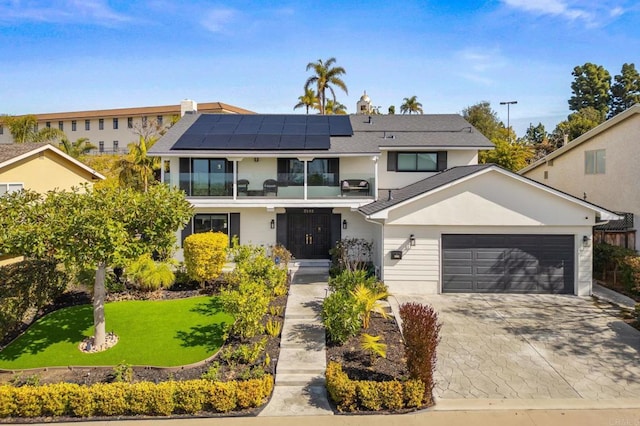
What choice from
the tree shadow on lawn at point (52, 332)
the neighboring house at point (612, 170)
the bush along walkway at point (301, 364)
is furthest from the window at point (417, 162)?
the tree shadow on lawn at point (52, 332)

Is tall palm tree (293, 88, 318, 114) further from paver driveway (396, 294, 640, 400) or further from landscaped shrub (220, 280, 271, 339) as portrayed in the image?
landscaped shrub (220, 280, 271, 339)

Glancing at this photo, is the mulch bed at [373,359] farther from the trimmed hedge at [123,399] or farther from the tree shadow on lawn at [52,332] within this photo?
the tree shadow on lawn at [52,332]

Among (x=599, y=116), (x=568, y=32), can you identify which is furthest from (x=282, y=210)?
(x=599, y=116)

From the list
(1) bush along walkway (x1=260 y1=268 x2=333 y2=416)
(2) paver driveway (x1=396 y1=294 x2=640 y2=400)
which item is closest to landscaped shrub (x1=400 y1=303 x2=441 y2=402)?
(2) paver driveway (x1=396 y1=294 x2=640 y2=400)

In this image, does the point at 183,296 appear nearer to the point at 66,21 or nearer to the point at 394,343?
the point at 394,343

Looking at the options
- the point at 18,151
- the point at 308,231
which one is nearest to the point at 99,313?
the point at 308,231

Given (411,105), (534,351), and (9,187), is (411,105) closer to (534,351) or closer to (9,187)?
(9,187)
